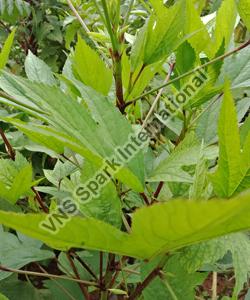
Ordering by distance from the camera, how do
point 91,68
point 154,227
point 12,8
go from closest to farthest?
point 154,227
point 91,68
point 12,8

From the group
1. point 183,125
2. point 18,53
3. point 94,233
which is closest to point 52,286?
point 183,125

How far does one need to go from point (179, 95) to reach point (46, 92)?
207 millimetres

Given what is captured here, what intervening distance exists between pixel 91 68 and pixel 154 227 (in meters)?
0.26

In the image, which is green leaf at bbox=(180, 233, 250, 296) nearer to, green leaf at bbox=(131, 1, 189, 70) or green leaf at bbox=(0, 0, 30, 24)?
green leaf at bbox=(131, 1, 189, 70)

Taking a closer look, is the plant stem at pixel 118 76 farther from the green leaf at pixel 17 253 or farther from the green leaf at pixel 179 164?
the green leaf at pixel 17 253

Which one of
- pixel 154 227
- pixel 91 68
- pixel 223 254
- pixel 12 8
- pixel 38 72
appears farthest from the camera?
pixel 12 8

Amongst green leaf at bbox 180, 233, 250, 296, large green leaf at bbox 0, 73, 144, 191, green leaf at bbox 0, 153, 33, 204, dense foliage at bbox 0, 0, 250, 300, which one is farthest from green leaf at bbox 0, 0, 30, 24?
green leaf at bbox 180, 233, 250, 296

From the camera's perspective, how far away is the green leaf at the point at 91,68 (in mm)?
441

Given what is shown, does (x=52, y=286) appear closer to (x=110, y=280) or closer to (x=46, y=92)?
(x=110, y=280)

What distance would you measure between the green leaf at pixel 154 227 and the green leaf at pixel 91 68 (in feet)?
0.74

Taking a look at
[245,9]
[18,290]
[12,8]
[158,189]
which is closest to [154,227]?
[158,189]

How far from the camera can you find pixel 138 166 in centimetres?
37

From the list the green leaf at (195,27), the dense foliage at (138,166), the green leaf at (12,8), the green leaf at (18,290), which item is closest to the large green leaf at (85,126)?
the dense foliage at (138,166)

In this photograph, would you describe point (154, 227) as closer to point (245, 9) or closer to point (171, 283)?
point (171, 283)
